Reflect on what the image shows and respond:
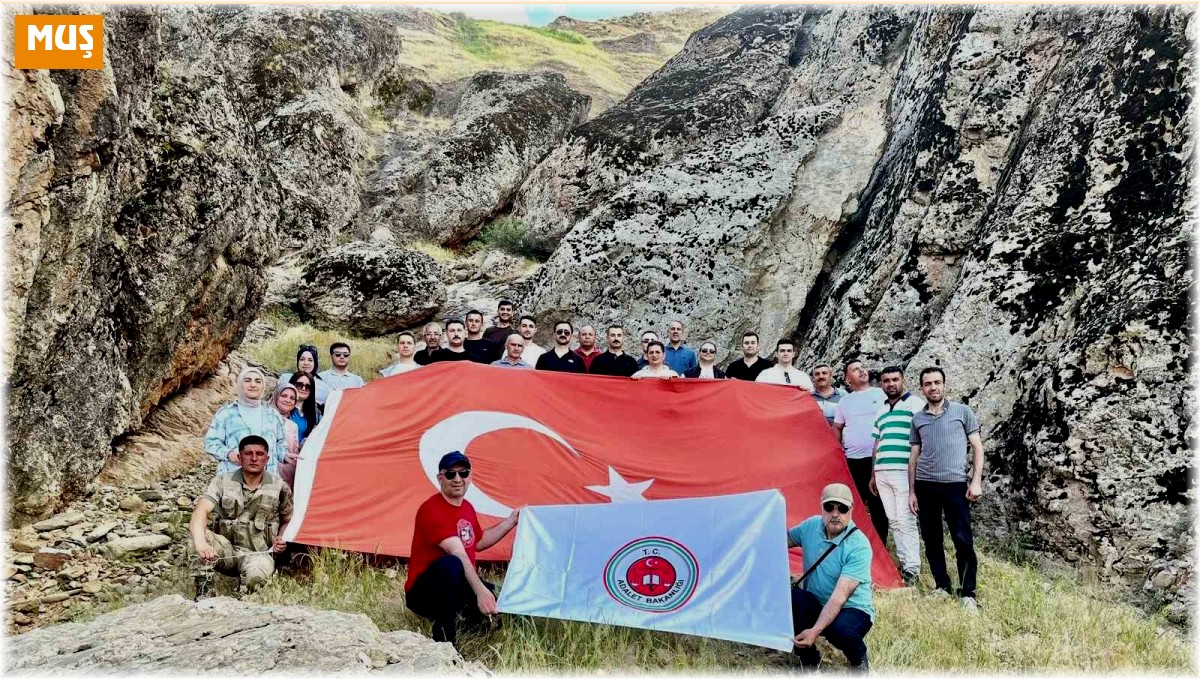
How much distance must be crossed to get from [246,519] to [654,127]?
1605 centimetres

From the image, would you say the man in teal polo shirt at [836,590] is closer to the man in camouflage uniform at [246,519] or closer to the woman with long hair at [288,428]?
the man in camouflage uniform at [246,519]

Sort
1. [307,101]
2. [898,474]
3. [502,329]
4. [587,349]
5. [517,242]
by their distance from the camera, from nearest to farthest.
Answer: [898,474] < [587,349] < [502,329] < [517,242] < [307,101]

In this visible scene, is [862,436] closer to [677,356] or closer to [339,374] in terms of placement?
[677,356]

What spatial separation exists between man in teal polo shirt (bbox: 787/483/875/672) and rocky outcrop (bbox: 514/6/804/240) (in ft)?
48.2

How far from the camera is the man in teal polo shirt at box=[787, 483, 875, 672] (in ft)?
15.8

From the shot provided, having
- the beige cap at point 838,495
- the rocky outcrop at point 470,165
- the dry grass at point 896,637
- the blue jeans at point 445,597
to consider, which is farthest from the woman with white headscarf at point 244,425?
the rocky outcrop at point 470,165

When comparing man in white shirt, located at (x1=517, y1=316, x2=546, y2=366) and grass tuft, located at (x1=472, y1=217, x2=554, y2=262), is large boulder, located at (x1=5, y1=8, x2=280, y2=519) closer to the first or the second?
man in white shirt, located at (x1=517, y1=316, x2=546, y2=366)

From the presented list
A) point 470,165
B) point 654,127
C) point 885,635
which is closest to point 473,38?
point 470,165

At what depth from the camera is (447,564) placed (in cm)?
505

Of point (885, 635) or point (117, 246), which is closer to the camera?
point (885, 635)

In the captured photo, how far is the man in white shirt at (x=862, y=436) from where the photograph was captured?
7402 mm

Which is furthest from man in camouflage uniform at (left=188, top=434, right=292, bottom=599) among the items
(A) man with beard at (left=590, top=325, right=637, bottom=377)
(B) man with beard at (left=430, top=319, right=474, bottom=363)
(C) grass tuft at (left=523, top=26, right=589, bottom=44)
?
(C) grass tuft at (left=523, top=26, right=589, bottom=44)

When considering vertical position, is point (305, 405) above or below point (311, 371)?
below

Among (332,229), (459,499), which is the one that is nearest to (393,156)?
(332,229)
